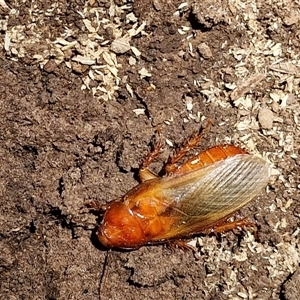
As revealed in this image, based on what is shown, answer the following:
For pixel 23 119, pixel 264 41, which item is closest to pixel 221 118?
pixel 264 41

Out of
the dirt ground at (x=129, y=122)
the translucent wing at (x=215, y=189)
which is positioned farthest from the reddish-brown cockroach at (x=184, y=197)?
the dirt ground at (x=129, y=122)

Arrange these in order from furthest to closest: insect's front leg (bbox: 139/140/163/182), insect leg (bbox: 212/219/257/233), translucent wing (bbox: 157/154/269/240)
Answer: insect leg (bbox: 212/219/257/233) → insect's front leg (bbox: 139/140/163/182) → translucent wing (bbox: 157/154/269/240)

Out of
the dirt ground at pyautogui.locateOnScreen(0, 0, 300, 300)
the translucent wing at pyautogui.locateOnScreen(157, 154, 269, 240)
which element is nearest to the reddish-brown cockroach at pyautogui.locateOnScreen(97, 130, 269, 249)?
the translucent wing at pyautogui.locateOnScreen(157, 154, 269, 240)

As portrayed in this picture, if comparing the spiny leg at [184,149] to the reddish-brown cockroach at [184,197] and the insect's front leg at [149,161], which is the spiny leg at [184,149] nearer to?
the reddish-brown cockroach at [184,197]

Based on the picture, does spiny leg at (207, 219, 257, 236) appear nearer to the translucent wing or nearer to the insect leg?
the insect leg

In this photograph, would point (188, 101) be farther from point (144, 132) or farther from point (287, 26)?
point (287, 26)

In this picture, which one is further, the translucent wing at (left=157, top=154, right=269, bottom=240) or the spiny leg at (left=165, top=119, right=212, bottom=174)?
the spiny leg at (left=165, top=119, right=212, bottom=174)

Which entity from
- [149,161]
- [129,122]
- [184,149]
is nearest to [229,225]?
[184,149]
